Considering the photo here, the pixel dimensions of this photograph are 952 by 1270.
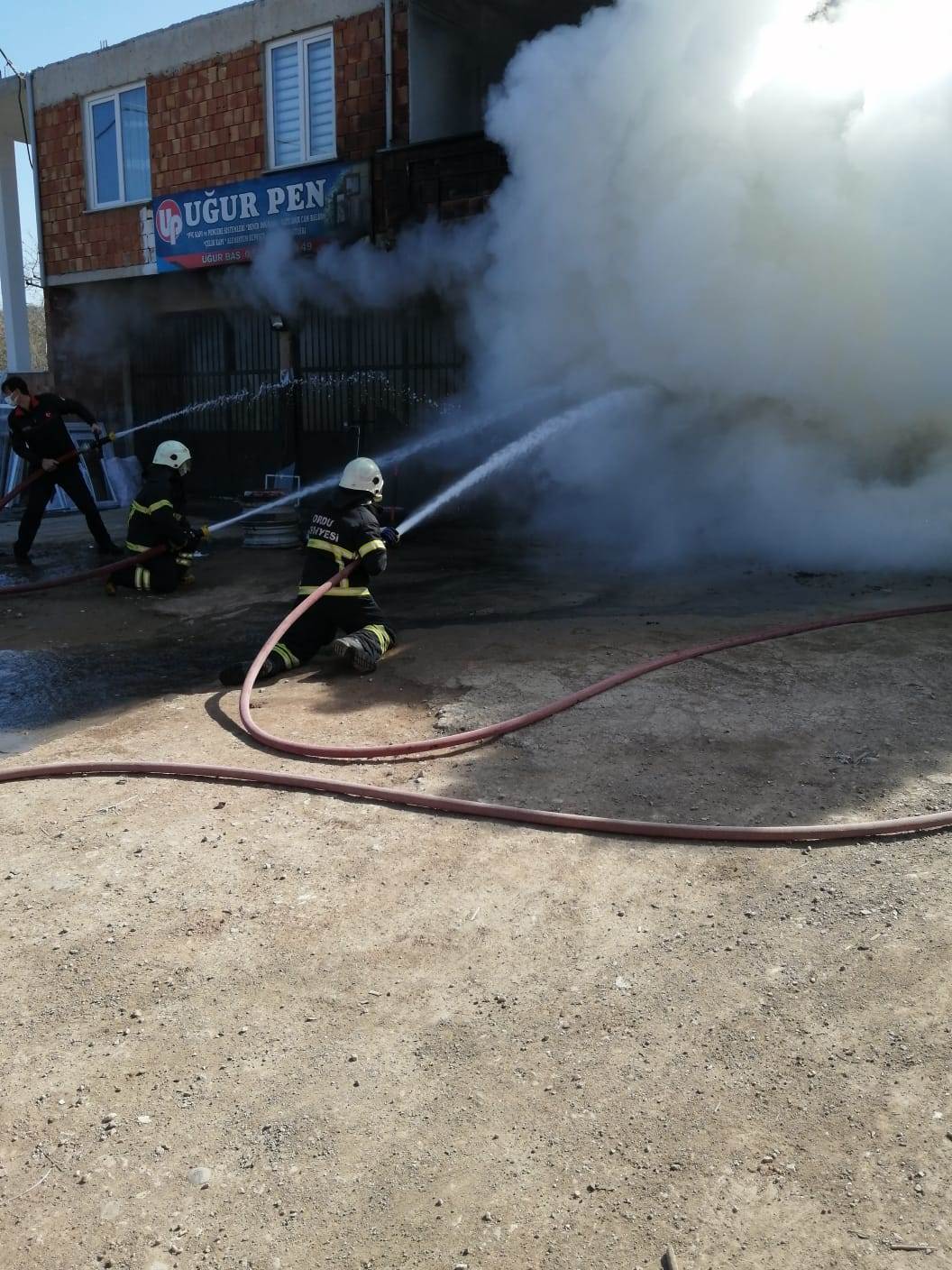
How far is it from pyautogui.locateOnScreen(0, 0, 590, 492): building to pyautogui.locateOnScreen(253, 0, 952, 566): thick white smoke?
Answer: 1535mm

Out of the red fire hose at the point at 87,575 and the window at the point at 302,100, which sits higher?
the window at the point at 302,100

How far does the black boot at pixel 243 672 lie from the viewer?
5.28 m

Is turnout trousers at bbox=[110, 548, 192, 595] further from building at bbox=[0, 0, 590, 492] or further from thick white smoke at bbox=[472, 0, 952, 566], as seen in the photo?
building at bbox=[0, 0, 590, 492]

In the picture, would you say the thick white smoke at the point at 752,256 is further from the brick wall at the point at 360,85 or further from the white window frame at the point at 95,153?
the white window frame at the point at 95,153

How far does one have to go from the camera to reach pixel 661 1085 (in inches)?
88.1

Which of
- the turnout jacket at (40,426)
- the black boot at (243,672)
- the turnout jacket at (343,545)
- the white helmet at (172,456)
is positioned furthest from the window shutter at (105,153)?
the black boot at (243,672)

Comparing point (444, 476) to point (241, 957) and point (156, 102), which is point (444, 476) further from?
point (241, 957)

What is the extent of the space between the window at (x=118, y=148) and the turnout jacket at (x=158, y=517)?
7.22 metres

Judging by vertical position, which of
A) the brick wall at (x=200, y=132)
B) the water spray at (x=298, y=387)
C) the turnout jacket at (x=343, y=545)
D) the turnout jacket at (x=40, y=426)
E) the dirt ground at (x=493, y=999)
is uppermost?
the brick wall at (x=200, y=132)

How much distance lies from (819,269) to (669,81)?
5.67 ft

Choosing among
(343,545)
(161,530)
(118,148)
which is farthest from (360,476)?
(118,148)

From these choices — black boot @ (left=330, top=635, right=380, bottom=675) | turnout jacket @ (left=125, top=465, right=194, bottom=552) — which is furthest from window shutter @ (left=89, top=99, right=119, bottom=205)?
black boot @ (left=330, top=635, right=380, bottom=675)

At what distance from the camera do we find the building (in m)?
10.5

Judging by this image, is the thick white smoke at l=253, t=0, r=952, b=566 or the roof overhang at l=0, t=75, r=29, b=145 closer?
the thick white smoke at l=253, t=0, r=952, b=566
